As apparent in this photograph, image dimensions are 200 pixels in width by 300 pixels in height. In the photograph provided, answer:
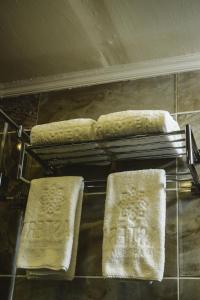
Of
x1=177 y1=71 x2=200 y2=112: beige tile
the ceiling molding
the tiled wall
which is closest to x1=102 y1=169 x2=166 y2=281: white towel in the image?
the tiled wall

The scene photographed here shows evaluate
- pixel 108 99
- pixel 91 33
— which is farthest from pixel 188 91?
pixel 91 33

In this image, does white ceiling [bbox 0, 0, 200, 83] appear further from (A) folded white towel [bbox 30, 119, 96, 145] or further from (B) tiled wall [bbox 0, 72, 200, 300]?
(A) folded white towel [bbox 30, 119, 96, 145]

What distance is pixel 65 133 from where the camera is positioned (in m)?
1.36

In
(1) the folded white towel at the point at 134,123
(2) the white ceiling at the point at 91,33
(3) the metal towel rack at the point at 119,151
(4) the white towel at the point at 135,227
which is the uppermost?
(2) the white ceiling at the point at 91,33

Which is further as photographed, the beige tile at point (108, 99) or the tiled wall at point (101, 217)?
the beige tile at point (108, 99)

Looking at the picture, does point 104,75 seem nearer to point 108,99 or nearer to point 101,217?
point 108,99

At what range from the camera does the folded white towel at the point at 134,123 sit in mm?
1250

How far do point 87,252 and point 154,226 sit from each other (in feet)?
1.11

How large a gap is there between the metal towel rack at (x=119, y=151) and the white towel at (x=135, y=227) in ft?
0.38

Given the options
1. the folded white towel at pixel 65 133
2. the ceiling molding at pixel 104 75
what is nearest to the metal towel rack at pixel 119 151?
the folded white towel at pixel 65 133

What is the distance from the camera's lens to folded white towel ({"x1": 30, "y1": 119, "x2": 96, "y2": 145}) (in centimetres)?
135

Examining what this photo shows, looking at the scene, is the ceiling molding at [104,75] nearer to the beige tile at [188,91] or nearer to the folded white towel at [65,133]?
the beige tile at [188,91]

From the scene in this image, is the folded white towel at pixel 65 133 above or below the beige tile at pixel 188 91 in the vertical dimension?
below

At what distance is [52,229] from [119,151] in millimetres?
363
